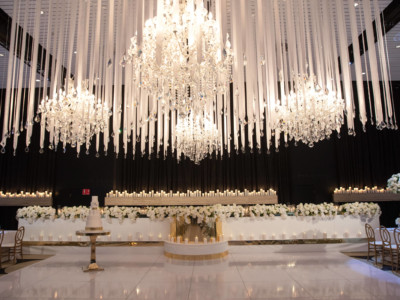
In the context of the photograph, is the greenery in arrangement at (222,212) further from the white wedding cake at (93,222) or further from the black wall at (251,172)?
A: the black wall at (251,172)

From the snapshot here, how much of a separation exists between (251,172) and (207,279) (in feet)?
26.0

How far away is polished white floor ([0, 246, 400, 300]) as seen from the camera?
4762mm

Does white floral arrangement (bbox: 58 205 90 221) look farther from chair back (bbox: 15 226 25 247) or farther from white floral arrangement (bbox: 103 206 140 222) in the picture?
chair back (bbox: 15 226 25 247)

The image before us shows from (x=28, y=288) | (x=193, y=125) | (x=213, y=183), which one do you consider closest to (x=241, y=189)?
(x=213, y=183)

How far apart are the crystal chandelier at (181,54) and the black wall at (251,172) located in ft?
27.7

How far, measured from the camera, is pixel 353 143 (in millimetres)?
13195

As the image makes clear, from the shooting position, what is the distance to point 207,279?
5594mm

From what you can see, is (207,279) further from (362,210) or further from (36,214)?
(36,214)

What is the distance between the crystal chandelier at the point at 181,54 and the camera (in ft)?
14.1

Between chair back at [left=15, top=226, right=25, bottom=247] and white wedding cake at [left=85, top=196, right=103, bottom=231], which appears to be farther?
chair back at [left=15, top=226, right=25, bottom=247]

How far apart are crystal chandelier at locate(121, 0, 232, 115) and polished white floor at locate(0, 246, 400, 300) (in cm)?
290

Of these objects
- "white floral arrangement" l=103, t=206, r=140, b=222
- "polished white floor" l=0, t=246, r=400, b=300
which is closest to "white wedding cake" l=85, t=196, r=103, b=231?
"polished white floor" l=0, t=246, r=400, b=300

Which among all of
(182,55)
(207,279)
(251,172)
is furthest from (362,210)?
(182,55)

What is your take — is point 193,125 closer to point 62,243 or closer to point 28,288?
point 62,243
